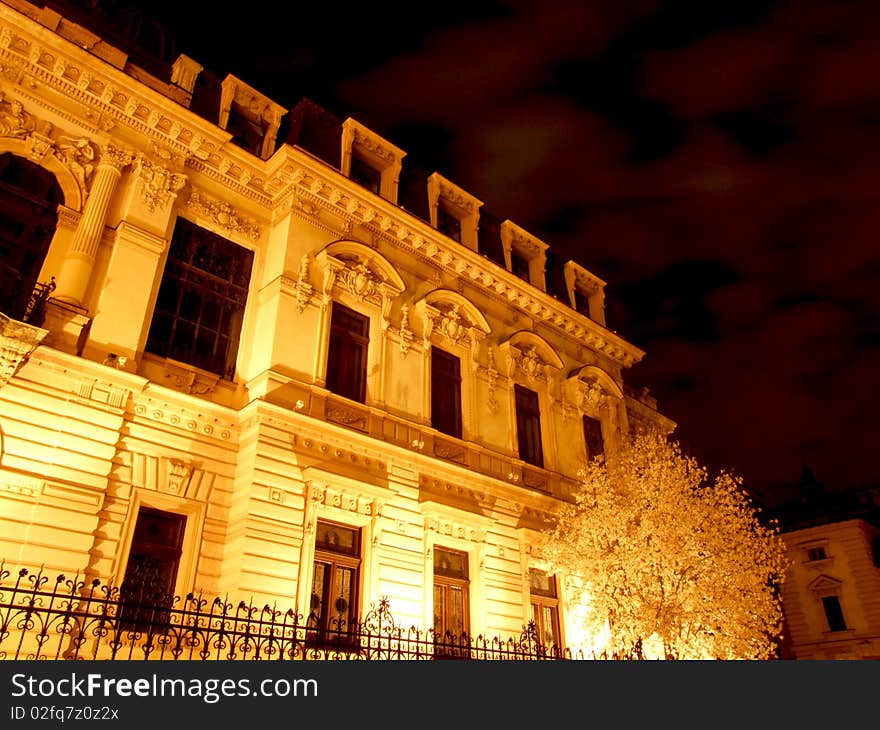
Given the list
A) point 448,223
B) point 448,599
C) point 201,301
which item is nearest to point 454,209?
point 448,223

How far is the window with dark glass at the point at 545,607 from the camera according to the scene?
1683cm

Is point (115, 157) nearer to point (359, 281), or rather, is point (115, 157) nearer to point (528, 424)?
point (359, 281)

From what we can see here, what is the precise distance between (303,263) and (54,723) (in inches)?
460

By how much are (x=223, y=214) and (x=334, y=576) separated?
873 cm

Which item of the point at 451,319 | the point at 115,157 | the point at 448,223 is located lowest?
the point at 451,319

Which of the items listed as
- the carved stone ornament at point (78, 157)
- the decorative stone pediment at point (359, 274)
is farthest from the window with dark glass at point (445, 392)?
the carved stone ornament at point (78, 157)

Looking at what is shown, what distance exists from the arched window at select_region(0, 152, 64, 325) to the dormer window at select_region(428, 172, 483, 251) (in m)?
10.7

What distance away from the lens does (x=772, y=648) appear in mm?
16172

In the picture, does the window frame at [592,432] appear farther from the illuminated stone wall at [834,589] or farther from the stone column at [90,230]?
the illuminated stone wall at [834,589]

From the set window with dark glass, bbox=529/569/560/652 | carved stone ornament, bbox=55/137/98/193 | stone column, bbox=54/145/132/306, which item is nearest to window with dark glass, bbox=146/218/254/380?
stone column, bbox=54/145/132/306

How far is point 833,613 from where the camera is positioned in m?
35.8

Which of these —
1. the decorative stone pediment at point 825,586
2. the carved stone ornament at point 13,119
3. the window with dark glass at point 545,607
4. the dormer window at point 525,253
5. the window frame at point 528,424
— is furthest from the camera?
the decorative stone pediment at point 825,586

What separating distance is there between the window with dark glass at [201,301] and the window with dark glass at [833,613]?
117ft

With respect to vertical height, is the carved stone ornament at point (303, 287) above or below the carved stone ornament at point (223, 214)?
below
